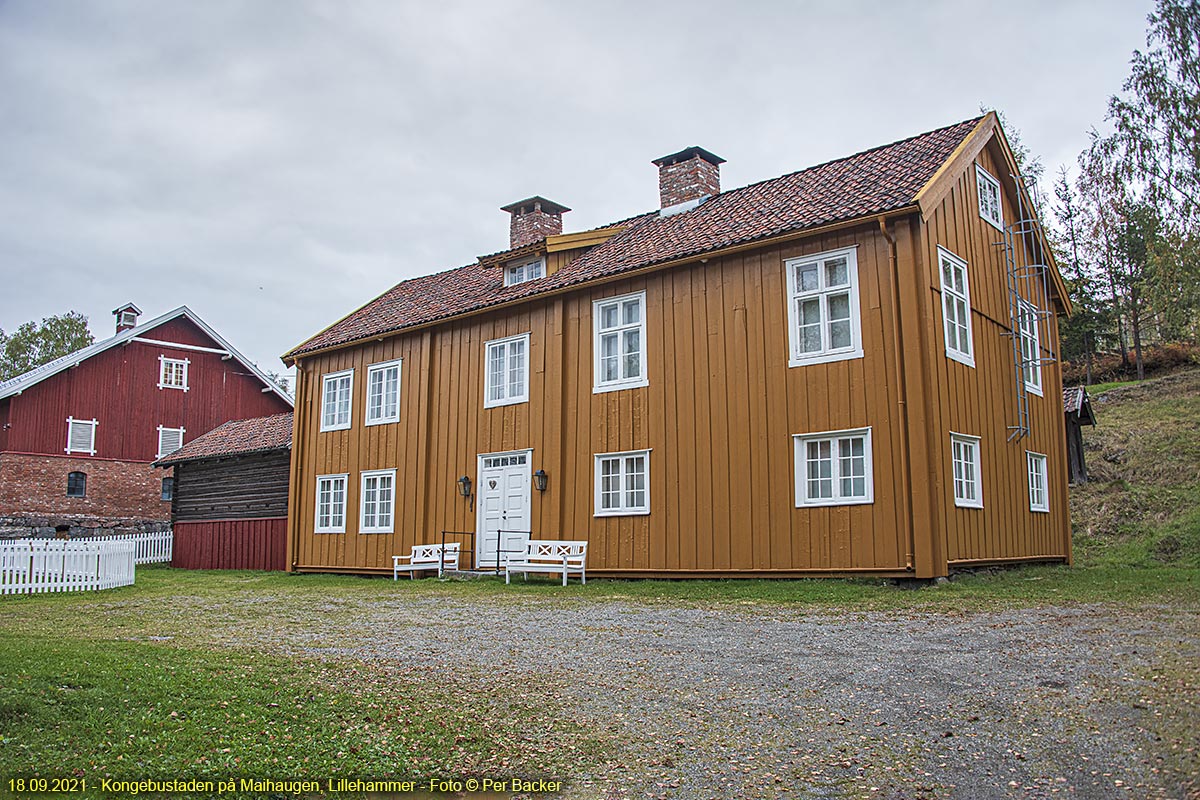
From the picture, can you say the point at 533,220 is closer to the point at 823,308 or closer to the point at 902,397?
the point at 823,308

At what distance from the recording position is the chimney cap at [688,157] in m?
19.9

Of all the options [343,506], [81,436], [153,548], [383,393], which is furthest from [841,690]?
[81,436]

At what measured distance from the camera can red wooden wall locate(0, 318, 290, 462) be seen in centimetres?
3397

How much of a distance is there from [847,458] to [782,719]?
845cm

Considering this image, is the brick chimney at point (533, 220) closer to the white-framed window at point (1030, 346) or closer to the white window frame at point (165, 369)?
the white-framed window at point (1030, 346)

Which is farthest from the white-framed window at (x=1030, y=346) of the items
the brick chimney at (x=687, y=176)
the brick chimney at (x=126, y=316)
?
the brick chimney at (x=126, y=316)

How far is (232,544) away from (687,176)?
15930 mm

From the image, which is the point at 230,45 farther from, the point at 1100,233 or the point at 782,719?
the point at 1100,233

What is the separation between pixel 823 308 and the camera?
14664mm

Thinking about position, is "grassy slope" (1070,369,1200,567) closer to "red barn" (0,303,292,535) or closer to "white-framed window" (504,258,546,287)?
"white-framed window" (504,258,546,287)

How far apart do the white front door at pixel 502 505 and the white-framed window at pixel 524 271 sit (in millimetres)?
3856

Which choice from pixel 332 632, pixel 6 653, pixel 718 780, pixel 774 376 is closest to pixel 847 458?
pixel 774 376

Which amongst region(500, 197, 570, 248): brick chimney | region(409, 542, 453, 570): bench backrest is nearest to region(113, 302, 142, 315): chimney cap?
region(500, 197, 570, 248): brick chimney

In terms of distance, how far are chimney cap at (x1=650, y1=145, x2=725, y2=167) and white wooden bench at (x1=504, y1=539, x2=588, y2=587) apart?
8.40 m
